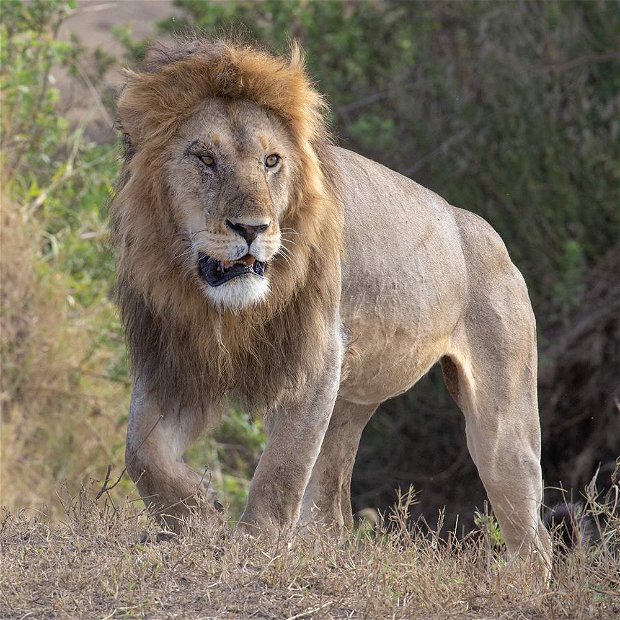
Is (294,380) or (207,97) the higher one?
(207,97)

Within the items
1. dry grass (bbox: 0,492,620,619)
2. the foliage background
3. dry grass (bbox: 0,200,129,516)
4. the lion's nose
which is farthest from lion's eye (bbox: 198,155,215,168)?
dry grass (bbox: 0,200,129,516)

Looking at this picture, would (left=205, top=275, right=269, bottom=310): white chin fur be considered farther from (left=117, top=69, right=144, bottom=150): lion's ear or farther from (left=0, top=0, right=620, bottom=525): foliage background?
(left=0, top=0, right=620, bottom=525): foliage background

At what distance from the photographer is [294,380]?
4.40 metres

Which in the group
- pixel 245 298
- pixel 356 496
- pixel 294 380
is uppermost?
pixel 245 298

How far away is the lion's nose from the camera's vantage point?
3.94 metres

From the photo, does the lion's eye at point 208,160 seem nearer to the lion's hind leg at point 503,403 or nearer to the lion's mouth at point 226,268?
the lion's mouth at point 226,268

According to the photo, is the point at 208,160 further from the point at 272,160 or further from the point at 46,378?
the point at 46,378

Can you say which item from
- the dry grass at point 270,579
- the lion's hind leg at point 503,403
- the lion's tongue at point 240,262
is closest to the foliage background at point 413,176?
the lion's hind leg at point 503,403

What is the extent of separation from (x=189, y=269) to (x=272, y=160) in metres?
0.42

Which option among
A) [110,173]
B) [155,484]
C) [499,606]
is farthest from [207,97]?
[110,173]

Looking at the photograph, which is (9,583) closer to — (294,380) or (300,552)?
(300,552)

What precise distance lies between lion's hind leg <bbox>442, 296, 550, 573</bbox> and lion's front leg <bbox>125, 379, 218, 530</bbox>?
4.62 feet

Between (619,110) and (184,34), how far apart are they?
6742mm

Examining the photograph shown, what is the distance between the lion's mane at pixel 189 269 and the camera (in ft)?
13.9
